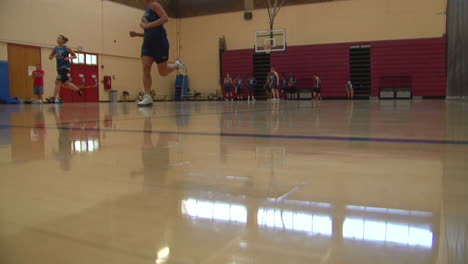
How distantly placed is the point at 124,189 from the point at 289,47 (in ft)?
58.2

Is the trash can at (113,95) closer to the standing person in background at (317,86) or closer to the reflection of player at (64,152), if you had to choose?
the standing person in background at (317,86)

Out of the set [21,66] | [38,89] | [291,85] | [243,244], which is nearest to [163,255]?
[243,244]

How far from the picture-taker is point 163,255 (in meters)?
0.50

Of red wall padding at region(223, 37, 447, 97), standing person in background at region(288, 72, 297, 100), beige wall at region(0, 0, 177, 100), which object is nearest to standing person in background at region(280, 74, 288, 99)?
standing person in background at region(288, 72, 297, 100)

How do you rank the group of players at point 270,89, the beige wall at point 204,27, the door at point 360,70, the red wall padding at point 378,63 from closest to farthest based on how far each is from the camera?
the beige wall at point 204,27, the red wall padding at point 378,63, the group of players at point 270,89, the door at point 360,70

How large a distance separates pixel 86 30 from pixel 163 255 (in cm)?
1671

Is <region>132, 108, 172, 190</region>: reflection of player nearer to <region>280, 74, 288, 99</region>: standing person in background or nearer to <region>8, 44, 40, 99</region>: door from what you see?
<region>8, 44, 40, 99</region>: door

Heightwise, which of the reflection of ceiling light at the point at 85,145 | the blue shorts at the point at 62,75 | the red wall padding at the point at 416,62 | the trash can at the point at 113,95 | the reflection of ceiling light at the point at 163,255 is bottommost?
the reflection of ceiling light at the point at 163,255

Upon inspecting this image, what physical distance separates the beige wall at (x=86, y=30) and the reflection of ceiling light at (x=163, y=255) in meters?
14.8

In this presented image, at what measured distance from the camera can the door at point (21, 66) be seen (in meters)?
13.5

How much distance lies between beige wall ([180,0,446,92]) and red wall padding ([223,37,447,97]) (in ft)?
1.36

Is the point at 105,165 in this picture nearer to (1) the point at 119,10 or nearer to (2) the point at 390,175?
(2) the point at 390,175

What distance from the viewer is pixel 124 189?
2.76ft

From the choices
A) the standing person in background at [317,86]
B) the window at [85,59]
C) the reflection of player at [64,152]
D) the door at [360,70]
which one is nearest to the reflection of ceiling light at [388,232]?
the reflection of player at [64,152]
